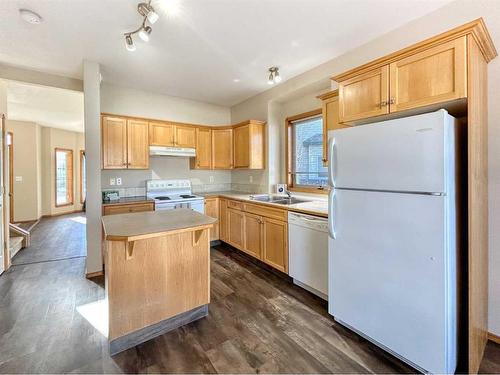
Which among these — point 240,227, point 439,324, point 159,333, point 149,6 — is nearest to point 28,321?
point 159,333

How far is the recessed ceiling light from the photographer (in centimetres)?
201

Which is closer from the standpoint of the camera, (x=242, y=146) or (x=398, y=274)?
(x=398, y=274)

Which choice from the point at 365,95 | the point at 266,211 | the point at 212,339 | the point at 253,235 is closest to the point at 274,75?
the point at 365,95

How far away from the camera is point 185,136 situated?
418 cm

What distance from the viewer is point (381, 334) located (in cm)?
170

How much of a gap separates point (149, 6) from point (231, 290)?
282 cm

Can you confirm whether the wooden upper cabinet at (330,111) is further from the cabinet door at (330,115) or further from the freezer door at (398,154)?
the freezer door at (398,154)

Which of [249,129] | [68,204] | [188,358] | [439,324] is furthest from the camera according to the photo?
[68,204]

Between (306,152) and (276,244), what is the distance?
1.64 m

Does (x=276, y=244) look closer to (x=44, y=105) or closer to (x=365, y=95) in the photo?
(x=365, y=95)

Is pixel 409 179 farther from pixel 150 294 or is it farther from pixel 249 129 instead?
pixel 249 129

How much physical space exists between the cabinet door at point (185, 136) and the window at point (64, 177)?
565 cm

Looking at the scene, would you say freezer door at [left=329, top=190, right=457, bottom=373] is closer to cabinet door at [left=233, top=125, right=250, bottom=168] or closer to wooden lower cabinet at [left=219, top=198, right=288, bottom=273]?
wooden lower cabinet at [left=219, top=198, right=288, bottom=273]

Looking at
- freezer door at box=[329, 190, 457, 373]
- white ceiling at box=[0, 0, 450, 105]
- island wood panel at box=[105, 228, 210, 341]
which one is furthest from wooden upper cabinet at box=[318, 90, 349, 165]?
island wood panel at box=[105, 228, 210, 341]
